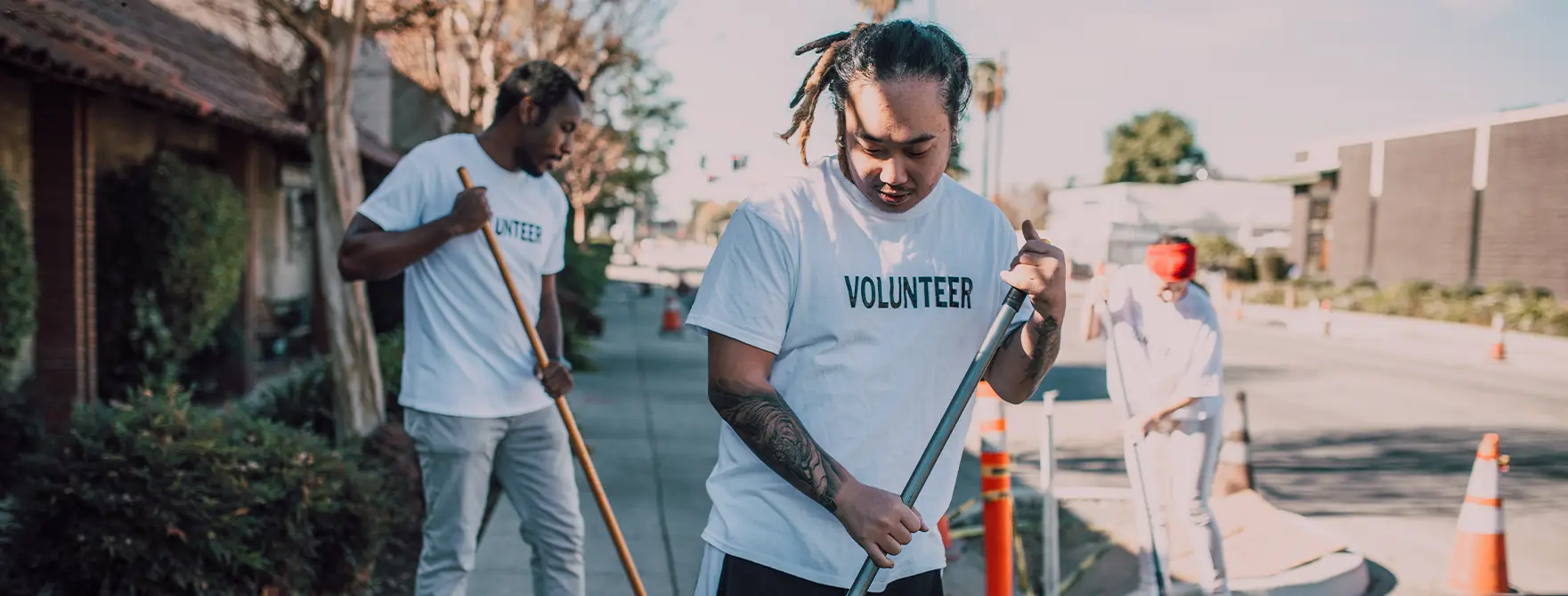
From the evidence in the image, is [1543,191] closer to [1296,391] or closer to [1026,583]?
[1296,391]

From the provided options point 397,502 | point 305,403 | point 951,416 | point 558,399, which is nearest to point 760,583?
point 951,416

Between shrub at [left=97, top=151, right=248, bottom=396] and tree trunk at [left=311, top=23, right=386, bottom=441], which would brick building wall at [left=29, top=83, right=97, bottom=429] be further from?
tree trunk at [left=311, top=23, right=386, bottom=441]

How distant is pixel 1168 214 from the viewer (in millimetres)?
58281

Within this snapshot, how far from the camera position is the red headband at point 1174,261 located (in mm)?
5047

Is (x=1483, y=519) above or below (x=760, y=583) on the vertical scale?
below

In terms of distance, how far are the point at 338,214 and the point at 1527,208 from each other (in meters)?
21.5

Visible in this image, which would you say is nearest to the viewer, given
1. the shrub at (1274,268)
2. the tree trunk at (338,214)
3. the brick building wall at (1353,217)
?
the tree trunk at (338,214)

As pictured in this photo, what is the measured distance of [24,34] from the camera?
5.98m

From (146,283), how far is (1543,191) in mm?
20127

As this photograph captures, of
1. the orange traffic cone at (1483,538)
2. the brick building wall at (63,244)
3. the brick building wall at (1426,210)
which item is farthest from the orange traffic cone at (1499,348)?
the brick building wall at (63,244)

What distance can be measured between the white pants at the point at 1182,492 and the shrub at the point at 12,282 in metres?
5.27

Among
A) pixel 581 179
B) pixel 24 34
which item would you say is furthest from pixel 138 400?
pixel 581 179

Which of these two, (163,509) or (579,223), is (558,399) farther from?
(579,223)

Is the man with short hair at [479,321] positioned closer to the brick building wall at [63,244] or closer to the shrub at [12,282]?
the shrub at [12,282]
